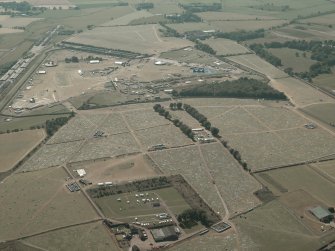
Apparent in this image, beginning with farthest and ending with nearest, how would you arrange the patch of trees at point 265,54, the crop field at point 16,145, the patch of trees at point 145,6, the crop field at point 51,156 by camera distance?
the patch of trees at point 145,6 → the patch of trees at point 265,54 → the crop field at point 16,145 → the crop field at point 51,156

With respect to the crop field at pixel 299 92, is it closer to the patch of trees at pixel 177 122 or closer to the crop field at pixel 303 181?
the patch of trees at pixel 177 122

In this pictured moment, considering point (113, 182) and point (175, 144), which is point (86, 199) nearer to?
point (113, 182)

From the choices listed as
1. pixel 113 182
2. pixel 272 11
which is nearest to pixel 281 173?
pixel 113 182

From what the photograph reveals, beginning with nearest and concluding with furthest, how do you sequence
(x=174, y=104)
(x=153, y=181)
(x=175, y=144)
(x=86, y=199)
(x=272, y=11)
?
(x=86, y=199)
(x=153, y=181)
(x=175, y=144)
(x=174, y=104)
(x=272, y=11)

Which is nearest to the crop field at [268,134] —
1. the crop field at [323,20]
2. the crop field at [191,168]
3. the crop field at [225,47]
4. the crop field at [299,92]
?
the crop field at [299,92]

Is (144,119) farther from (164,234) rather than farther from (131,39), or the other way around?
(131,39)

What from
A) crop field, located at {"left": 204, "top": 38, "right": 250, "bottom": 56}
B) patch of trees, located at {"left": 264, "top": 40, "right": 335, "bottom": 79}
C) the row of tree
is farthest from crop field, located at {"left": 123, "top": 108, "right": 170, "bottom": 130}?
crop field, located at {"left": 204, "top": 38, "right": 250, "bottom": 56}
